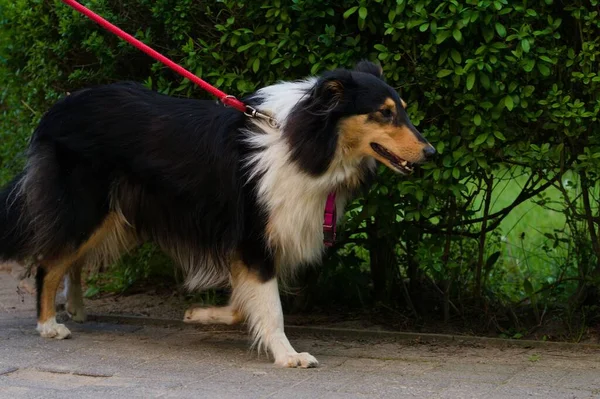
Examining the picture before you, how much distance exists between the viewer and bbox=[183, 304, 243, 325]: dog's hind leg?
5.33 metres

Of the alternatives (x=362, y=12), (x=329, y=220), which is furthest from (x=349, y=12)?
(x=329, y=220)

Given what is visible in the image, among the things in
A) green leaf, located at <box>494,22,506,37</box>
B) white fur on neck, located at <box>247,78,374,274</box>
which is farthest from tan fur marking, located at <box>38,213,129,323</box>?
green leaf, located at <box>494,22,506,37</box>

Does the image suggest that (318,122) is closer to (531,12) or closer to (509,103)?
(509,103)

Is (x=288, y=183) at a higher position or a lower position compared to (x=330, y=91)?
lower

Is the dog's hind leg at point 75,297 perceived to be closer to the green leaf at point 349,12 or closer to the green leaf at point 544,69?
the green leaf at point 349,12

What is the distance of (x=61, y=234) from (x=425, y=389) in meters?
2.31

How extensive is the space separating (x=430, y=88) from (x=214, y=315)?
69.6 inches

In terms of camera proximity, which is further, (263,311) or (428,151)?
(263,311)

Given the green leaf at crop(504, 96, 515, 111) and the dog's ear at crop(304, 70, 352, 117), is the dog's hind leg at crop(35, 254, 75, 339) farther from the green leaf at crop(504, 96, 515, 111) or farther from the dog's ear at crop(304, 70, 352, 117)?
the green leaf at crop(504, 96, 515, 111)

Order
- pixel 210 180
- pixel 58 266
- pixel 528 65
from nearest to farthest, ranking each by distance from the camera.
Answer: pixel 528 65 → pixel 210 180 → pixel 58 266

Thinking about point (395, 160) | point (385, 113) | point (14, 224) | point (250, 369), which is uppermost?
point (385, 113)

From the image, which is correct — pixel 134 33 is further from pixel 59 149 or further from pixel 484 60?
pixel 484 60

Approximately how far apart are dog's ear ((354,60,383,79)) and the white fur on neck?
0.25 metres

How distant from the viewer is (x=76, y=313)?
233 inches
